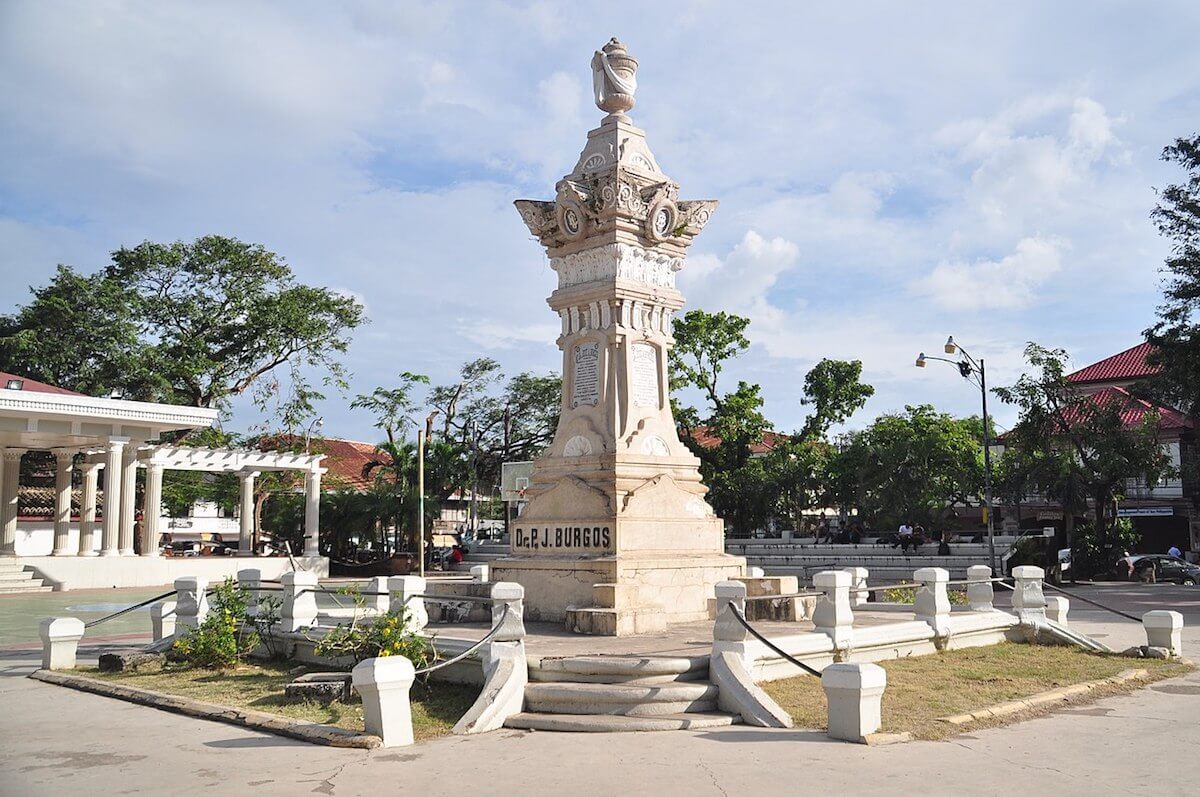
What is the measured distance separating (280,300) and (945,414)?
3043 centimetres

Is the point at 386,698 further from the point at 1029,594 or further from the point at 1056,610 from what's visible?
the point at 1056,610

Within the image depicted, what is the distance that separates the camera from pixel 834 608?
11461 mm

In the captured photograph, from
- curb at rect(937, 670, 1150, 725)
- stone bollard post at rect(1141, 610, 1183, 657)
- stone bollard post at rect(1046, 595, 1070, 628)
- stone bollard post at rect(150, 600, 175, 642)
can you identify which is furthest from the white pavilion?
curb at rect(937, 670, 1150, 725)

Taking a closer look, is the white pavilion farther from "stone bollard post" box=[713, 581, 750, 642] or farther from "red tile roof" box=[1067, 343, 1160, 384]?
"red tile roof" box=[1067, 343, 1160, 384]

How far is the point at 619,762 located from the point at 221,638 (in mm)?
6964

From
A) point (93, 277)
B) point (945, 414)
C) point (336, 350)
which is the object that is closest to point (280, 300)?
point (336, 350)

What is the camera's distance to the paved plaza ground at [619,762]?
7.37 m

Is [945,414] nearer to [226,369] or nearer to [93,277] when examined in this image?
[226,369]

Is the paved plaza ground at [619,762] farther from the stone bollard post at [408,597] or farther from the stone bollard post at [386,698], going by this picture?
the stone bollard post at [408,597]

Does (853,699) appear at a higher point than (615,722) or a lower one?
higher

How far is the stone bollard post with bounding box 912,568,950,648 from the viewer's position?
13.5 meters

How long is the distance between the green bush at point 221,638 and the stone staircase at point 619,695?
15.9 ft

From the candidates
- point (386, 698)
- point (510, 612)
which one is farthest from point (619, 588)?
point (386, 698)

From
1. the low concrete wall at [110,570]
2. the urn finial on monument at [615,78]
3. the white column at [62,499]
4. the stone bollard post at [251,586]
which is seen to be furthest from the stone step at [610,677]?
the white column at [62,499]
